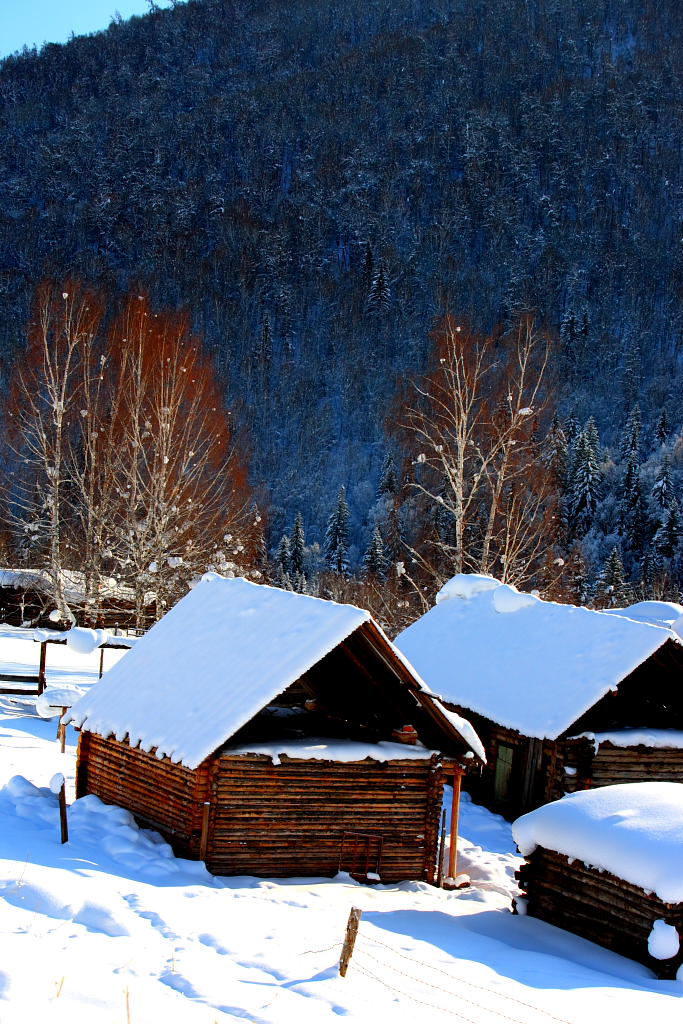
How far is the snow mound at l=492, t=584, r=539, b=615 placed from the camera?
2144cm

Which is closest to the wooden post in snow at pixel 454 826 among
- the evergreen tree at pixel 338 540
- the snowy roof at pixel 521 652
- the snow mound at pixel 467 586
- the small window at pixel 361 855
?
the small window at pixel 361 855

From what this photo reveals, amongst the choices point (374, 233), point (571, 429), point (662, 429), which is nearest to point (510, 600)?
point (571, 429)

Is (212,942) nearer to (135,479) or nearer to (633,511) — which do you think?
(135,479)

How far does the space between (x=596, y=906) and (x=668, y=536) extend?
49.6 meters

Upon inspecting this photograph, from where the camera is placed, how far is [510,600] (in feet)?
70.6

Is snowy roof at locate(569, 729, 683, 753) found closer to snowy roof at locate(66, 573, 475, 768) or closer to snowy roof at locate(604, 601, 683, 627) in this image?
snowy roof at locate(604, 601, 683, 627)

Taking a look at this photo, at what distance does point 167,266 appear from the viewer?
328 feet

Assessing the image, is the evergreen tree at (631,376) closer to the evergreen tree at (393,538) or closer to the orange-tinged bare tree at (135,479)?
the evergreen tree at (393,538)

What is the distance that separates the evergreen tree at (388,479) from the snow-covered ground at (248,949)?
57.7 meters

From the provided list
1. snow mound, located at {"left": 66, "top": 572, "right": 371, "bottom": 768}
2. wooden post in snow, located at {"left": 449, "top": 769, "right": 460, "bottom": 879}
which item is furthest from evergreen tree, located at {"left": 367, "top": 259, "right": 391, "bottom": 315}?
wooden post in snow, located at {"left": 449, "top": 769, "right": 460, "bottom": 879}

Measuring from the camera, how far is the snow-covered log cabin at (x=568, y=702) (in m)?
16.7

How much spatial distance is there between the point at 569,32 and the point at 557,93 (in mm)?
19105

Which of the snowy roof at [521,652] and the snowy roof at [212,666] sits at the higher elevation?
the snowy roof at [212,666]

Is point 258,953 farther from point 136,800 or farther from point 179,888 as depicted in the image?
point 136,800
